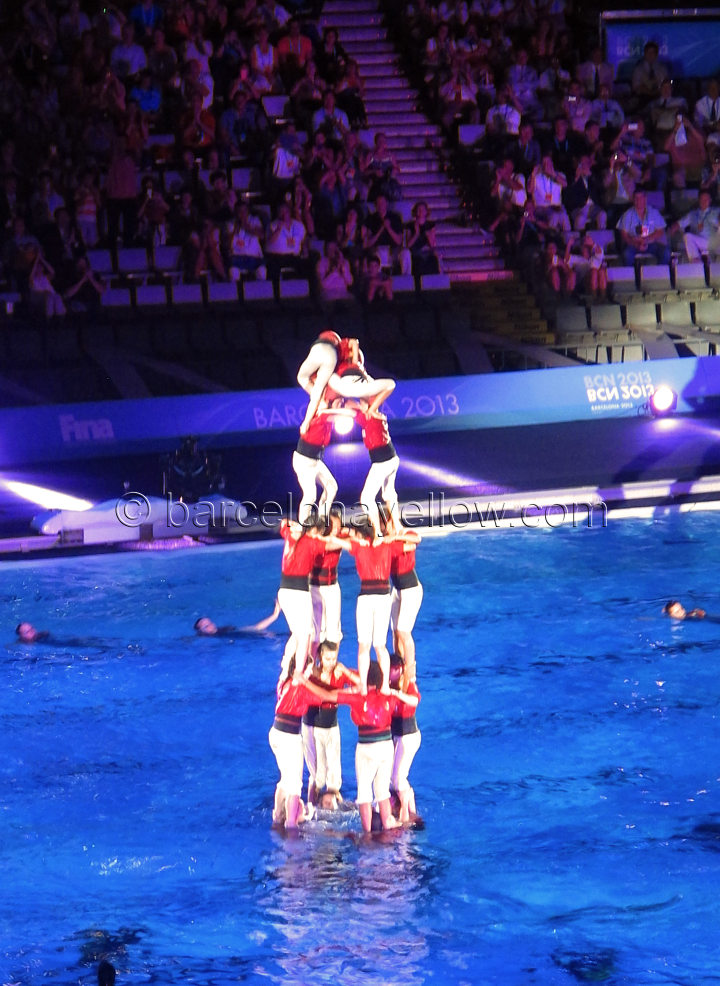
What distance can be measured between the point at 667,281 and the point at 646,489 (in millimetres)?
5123

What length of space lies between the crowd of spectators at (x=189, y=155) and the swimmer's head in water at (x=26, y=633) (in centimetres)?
617

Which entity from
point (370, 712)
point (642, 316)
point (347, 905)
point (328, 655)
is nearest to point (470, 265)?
point (642, 316)

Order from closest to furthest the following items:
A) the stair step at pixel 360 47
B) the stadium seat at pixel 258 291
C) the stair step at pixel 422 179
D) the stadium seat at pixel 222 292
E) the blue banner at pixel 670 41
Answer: the stadium seat at pixel 222 292 < the stadium seat at pixel 258 291 < the stair step at pixel 422 179 < the stair step at pixel 360 47 < the blue banner at pixel 670 41

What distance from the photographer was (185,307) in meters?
16.8

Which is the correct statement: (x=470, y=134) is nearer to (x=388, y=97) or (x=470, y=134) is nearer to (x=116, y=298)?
(x=388, y=97)

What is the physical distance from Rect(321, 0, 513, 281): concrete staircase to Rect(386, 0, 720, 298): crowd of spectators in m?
0.29

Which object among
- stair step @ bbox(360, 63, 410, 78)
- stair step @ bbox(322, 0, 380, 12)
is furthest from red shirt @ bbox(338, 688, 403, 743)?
stair step @ bbox(322, 0, 380, 12)

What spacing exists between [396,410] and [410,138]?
635 cm

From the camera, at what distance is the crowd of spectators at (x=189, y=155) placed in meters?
16.6

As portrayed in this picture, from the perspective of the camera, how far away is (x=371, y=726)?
6.47 meters

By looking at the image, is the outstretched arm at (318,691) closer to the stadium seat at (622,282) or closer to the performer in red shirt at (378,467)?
the performer in red shirt at (378,467)

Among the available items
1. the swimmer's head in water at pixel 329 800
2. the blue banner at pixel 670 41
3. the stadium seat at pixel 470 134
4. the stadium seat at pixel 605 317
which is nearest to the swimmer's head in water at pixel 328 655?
the swimmer's head in water at pixel 329 800

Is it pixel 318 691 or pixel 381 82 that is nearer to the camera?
pixel 318 691

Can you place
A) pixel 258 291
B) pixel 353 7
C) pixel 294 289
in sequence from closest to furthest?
pixel 258 291 → pixel 294 289 → pixel 353 7
